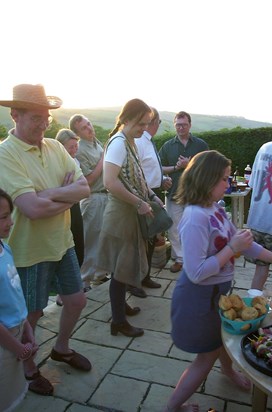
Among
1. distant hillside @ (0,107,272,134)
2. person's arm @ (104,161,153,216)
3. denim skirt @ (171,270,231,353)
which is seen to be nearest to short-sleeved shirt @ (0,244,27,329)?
denim skirt @ (171,270,231,353)

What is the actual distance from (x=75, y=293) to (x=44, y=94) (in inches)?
50.1

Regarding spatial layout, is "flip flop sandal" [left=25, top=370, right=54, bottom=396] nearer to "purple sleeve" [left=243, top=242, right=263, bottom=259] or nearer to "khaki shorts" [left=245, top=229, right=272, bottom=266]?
"purple sleeve" [left=243, top=242, right=263, bottom=259]

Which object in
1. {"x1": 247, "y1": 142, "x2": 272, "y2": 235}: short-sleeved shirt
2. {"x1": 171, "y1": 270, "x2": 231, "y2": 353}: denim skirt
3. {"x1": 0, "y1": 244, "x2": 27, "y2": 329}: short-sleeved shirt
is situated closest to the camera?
{"x1": 0, "y1": 244, "x2": 27, "y2": 329}: short-sleeved shirt

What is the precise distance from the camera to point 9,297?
1659 millimetres

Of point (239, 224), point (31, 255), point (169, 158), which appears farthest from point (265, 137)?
point (31, 255)

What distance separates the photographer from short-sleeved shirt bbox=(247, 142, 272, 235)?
10.7 feet

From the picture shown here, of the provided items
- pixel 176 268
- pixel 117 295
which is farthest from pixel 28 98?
pixel 176 268

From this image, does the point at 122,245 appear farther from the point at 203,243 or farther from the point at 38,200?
the point at 203,243

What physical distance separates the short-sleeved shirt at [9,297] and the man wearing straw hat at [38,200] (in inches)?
18.2

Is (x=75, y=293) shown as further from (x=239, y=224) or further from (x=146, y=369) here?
(x=239, y=224)

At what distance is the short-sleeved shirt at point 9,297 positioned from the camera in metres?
1.64

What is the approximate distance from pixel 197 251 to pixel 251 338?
45 centimetres

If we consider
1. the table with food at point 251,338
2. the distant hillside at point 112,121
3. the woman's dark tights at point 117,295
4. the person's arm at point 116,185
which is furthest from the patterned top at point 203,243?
the distant hillside at point 112,121

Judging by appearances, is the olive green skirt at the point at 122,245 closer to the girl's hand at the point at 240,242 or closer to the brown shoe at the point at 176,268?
the girl's hand at the point at 240,242
